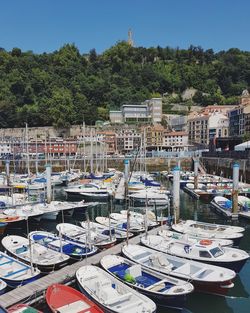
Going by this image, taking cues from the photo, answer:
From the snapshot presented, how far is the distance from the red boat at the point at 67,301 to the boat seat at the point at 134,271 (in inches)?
111

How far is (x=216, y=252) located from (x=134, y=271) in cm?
490

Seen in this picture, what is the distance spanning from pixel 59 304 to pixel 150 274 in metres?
4.67

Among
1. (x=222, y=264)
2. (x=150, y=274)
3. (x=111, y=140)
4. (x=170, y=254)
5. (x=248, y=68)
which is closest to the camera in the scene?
(x=150, y=274)

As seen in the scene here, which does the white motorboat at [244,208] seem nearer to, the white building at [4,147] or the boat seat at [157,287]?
the boat seat at [157,287]

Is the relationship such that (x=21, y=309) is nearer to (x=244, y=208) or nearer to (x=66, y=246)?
(x=66, y=246)

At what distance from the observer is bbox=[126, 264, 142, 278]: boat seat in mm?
16141

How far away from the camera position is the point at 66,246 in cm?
2011

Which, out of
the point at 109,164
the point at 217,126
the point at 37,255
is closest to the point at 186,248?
the point at 37,255

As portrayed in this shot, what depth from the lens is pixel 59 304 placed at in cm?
1362

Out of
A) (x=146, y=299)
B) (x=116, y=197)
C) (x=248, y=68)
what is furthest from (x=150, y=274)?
(x=248, y=68)

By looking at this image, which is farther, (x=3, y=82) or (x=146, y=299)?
(x=3, y=82)

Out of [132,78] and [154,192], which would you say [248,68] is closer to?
[132,78]

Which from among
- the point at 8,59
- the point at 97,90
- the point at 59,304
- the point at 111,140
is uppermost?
the point at 8,59

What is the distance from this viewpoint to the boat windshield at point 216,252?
18.2m
